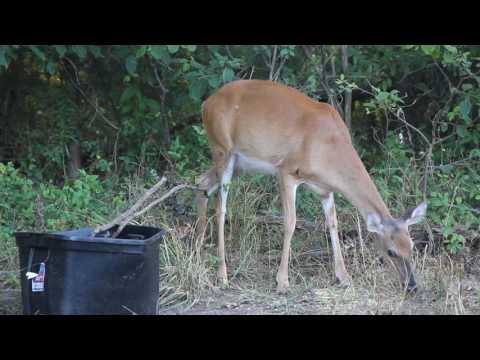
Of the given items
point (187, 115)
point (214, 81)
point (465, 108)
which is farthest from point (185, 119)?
point (465, 108)

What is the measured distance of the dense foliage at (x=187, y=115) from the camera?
7.44 meters

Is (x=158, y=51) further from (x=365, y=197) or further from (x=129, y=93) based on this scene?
(x=365, y=197)

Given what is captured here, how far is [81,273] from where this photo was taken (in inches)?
193

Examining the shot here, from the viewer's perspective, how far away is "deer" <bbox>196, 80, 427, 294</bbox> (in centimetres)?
662

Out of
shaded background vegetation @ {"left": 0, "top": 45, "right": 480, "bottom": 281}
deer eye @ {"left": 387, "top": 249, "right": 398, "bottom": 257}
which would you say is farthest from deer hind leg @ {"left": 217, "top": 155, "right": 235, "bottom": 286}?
deer eye @ {"left": 387, "top": 249, "right": 398, "bottom": 257}

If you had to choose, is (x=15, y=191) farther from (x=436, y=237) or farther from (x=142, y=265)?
(x=436, y=237)

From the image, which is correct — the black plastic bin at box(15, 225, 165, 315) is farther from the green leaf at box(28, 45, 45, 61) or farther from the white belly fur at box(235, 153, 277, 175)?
the green leaf at box(28, 45, 45, 61)

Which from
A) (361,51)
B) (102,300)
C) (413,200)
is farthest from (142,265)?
(361,51)

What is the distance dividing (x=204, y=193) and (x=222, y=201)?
1.12 ft

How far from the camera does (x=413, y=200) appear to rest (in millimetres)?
7676

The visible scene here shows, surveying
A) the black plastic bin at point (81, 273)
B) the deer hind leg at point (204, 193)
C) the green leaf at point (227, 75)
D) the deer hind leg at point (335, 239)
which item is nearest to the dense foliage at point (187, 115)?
the green leaf at point (227, 75)

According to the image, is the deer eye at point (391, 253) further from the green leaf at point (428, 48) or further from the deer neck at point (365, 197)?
the green leaf at point (428, 48)

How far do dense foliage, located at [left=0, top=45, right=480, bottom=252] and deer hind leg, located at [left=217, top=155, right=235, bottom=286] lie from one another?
22.5 inches

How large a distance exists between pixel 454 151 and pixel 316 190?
7.55ft
